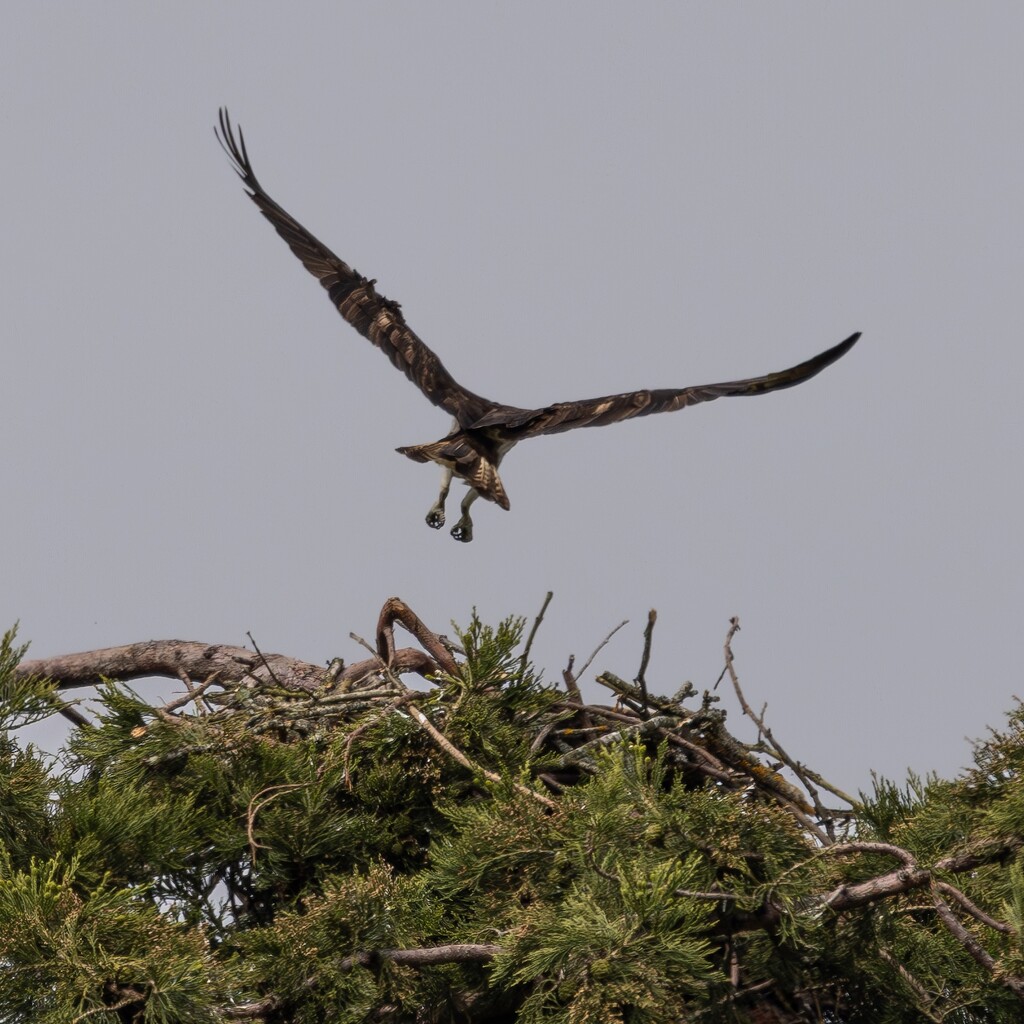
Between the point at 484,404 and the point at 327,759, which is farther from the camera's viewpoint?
the point at 484,404

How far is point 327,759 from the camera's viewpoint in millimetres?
4113

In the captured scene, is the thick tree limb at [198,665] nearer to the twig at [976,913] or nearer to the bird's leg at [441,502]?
the bird's leg at [441,502]

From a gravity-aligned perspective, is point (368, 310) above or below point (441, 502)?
above

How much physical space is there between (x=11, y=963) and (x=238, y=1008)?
1.66 ft

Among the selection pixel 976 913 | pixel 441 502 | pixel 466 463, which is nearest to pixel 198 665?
pixel 441 502

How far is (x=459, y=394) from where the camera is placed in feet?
20.0

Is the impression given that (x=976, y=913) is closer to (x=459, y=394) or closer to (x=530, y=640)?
(x=530, y=640)

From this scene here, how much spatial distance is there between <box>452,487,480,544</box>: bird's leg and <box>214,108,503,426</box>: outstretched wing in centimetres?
33

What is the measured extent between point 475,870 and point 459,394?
2.93m

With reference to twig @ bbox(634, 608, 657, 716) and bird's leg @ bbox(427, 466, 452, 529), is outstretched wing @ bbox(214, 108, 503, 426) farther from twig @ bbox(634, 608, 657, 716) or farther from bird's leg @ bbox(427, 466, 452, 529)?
twig @ bbox(634, 608, 657, 716)

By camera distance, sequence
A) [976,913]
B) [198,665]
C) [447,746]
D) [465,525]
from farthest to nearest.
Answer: [465,525] < [198,665] < [447,746] < [976,913]

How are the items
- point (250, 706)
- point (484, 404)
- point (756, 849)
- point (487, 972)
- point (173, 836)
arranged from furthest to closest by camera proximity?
point (484, 404), point (250, 706), point (173, 836), point (487, 972), point (756, 849)

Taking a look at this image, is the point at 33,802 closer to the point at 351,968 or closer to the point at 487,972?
the point at 351,968

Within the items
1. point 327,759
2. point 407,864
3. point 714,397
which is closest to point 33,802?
point 327,759
